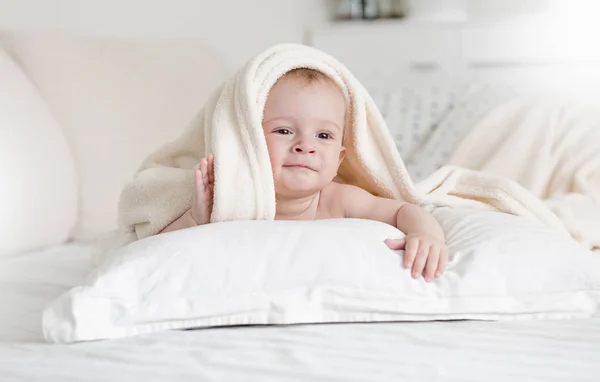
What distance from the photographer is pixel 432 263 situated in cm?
105

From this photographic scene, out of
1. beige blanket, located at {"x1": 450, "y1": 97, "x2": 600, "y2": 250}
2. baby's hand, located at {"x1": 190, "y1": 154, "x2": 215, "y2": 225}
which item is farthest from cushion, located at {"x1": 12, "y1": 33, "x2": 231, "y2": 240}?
beige blanket, located at {"x1": 450, "y1": 97, "x2": 600, "y2": 250}

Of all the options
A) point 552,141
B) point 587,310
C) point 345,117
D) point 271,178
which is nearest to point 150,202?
point 271,178

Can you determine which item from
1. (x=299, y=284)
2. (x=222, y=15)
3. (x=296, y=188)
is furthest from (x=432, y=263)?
(x=222, y=15)

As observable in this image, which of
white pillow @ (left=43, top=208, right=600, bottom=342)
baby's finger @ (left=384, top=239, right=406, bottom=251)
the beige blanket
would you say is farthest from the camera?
the beige blanket

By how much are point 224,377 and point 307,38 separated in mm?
2231

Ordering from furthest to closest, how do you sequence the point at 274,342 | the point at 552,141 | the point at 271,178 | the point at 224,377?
the point at 552,141 → the point at 271,178 → the point at 274,342 → the point at 224,377

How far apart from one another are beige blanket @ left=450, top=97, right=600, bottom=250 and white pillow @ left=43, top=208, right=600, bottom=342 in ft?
2.05

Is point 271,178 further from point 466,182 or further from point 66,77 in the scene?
point 66,77

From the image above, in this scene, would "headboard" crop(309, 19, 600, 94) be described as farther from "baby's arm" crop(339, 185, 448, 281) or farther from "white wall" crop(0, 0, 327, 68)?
"baby's arm" crop(339, 185, 448, 281)

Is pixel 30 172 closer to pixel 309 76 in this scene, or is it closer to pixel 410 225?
pixel 309 76

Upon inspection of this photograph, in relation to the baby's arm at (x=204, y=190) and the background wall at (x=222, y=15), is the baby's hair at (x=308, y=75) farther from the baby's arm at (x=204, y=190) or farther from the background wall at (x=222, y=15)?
the background wall at (x=222, y=15)

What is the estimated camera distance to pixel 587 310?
1.06m

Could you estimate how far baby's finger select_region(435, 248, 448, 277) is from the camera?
3.45 ft

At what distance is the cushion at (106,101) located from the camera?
1833mm
